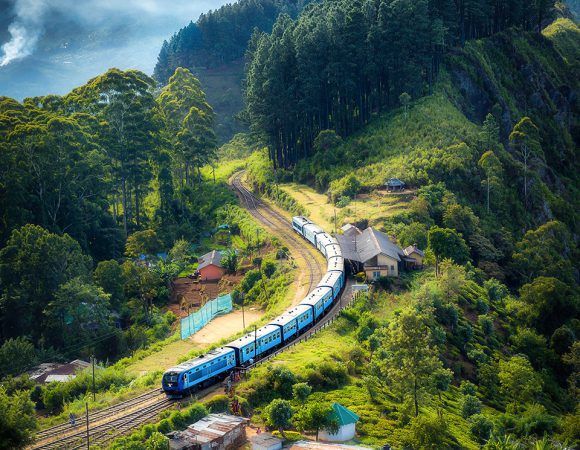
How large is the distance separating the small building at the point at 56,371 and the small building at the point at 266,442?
22.3 m

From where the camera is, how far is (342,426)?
43562mm

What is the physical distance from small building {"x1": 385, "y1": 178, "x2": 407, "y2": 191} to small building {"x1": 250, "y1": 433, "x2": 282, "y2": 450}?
173ft

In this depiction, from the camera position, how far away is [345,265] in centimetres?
7475

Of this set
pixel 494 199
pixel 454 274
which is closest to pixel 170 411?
pixel 454 274

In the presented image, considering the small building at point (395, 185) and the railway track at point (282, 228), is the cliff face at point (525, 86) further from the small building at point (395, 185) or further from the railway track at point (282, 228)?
the railway track at point (282, 228)

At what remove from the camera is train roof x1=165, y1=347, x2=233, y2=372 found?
4916 cm

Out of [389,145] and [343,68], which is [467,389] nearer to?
[389,145]

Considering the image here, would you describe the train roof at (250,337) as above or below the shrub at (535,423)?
above

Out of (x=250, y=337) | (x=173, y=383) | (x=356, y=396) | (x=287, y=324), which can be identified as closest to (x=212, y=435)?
(x=173, y=383)

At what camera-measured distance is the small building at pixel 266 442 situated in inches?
1629

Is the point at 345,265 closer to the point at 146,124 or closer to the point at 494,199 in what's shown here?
the point at 494,199

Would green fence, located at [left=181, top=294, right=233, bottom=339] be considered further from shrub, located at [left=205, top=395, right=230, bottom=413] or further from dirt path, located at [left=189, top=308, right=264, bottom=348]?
shrub, located at [left=205, top=395, right=230, bottom=413]

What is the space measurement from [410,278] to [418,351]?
2545 cm

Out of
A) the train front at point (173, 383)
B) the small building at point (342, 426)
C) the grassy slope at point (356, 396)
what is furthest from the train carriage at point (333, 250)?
the small building at point (342, 426)
